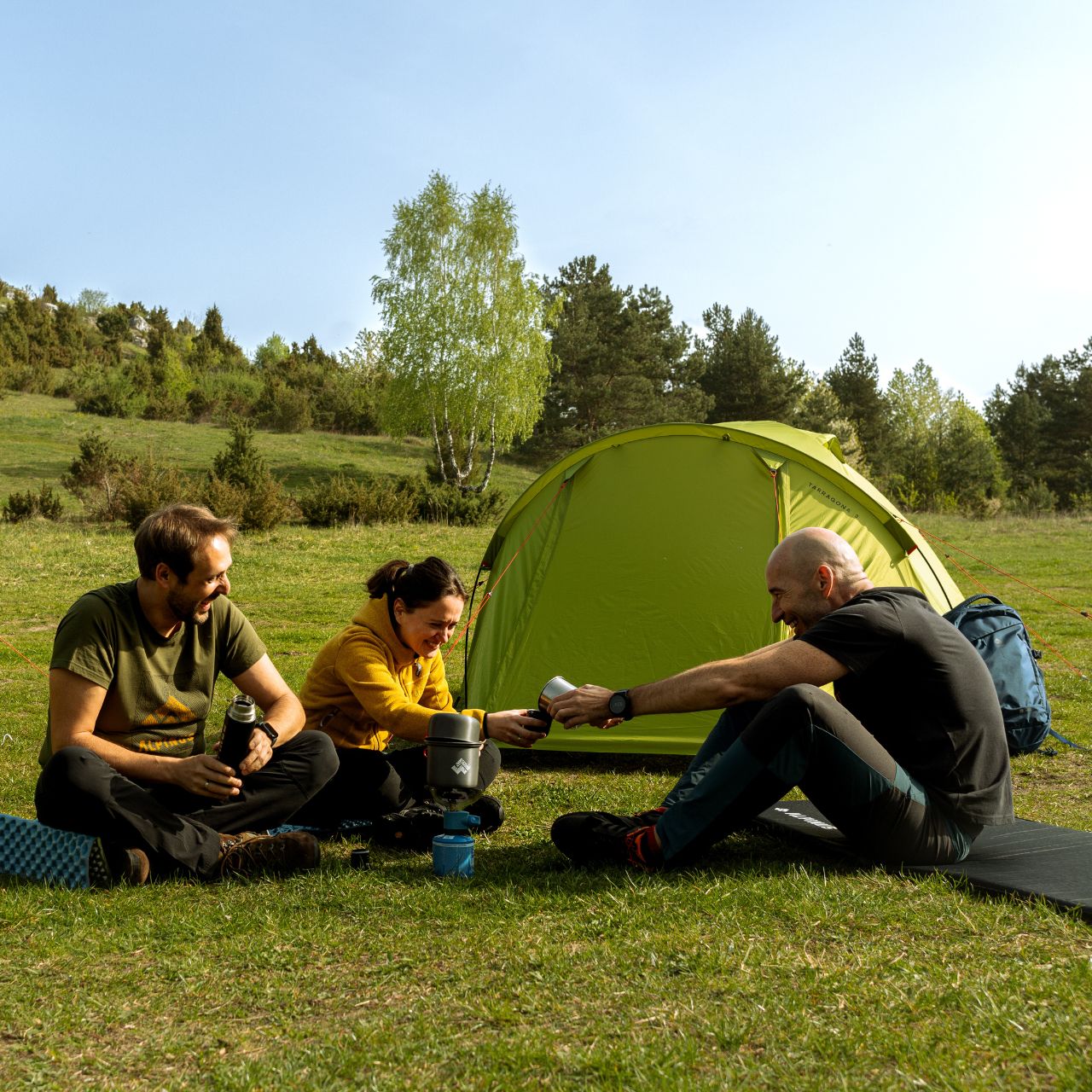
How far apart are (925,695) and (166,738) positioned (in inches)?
109

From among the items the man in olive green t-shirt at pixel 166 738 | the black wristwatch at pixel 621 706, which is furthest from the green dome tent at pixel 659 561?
the man in olive green t-shirt at pixel 166 738

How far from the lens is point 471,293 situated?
30406mm

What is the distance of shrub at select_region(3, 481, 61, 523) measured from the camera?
20391mm

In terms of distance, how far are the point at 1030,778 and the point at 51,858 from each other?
487 cm

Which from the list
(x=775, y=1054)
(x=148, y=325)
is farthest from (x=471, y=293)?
(x=148, y=325)

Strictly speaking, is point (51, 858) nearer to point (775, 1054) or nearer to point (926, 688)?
point (775, 1054)

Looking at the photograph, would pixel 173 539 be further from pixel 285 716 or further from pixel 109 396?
pixel 109 396

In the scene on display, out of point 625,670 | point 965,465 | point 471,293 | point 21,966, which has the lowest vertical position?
point 21,966

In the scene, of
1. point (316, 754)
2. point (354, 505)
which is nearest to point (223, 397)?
Result: point (354, 505)

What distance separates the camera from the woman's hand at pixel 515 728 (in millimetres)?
4262

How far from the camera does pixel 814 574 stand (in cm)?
384

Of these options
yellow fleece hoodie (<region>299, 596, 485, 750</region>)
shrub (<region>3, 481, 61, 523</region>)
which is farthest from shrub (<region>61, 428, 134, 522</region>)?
yellow fleece hoodie (<region>299, 596, 485, 750</region>)

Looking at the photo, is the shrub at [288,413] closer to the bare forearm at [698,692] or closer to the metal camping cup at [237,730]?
the metal camping cup at [237,730]

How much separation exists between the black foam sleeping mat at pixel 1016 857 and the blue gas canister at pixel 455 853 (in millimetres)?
1323
